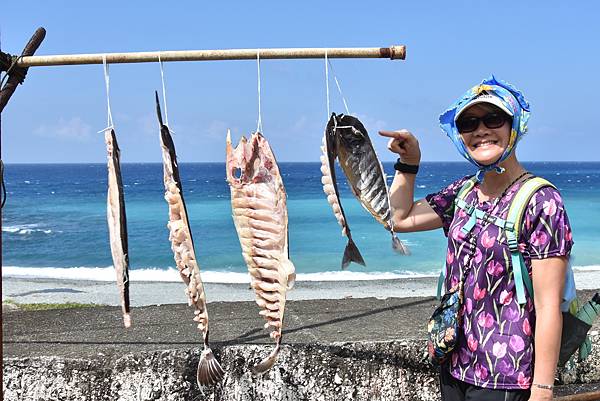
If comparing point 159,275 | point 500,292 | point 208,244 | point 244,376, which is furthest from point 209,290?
point 208,244

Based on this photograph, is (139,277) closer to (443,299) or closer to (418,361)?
(418,361)

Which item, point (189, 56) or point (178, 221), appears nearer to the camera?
point (178, 221)

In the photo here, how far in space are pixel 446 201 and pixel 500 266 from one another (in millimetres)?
563

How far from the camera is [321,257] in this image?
27.1 meters

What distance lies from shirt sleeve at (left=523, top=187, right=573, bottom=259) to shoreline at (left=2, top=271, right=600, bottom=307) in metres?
11.7

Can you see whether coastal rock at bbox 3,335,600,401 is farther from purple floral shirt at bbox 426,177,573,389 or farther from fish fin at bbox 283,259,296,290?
purple floral shirt at bbox 426,177,573,389

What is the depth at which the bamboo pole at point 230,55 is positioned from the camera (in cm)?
332

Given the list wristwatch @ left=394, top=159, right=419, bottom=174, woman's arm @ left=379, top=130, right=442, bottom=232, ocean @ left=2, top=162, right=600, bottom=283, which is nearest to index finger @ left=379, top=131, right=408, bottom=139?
woman's arm @ left=379, top=130, right=442, bottom=232

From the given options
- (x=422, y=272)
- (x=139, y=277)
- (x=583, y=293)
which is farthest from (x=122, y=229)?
(x=422, y=272)

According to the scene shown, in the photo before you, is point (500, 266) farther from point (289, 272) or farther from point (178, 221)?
point (178, 221)

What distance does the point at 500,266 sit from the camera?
259 cm

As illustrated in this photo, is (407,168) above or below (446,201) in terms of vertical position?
above

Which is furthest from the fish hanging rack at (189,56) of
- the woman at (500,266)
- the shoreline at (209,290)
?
the shoreline at (209,290)

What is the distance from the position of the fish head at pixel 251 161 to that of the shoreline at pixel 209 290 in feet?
36.2
